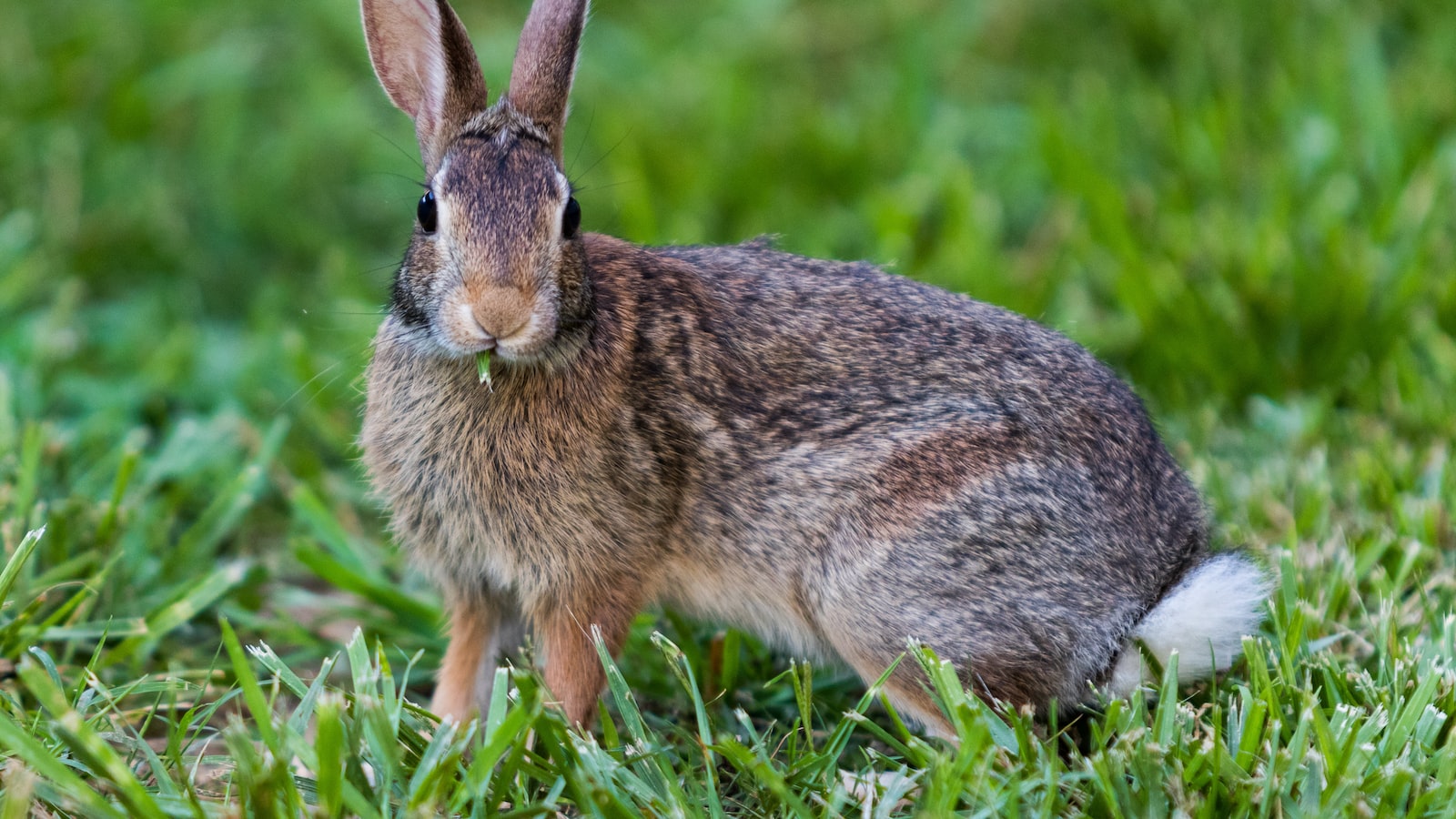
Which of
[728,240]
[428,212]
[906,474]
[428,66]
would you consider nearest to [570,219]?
[428,212]

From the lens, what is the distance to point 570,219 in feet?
11.5

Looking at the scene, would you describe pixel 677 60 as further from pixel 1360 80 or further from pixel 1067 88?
pixel 1360 80

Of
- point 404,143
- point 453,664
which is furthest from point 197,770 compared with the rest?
point 404,143

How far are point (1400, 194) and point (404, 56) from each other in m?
4.47

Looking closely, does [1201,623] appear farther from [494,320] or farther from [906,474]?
[494,320]

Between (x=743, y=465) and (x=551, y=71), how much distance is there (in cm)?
114

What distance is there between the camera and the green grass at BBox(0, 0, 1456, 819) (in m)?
3.06

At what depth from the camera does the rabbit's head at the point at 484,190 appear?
129 inches

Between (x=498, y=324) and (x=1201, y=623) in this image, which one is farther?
(x=1201, y=623)

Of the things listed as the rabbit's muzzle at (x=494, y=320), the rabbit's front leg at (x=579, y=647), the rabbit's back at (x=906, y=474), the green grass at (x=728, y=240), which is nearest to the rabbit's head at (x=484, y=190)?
the rabbit's muzzle at (x=494, y=320)

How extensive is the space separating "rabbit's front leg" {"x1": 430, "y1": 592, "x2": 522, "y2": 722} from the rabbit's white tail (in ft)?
5.56

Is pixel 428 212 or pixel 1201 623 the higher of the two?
pixel 428 212

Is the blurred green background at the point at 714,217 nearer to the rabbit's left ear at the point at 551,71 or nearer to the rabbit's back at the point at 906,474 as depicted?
the rabbit's back at the point at 906,474

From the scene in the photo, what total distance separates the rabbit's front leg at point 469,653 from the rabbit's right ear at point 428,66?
121 cm
